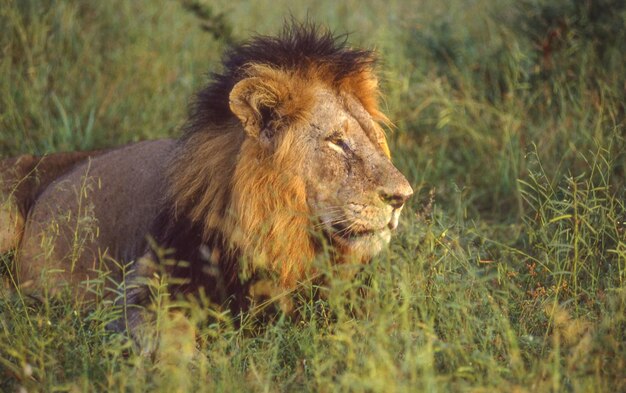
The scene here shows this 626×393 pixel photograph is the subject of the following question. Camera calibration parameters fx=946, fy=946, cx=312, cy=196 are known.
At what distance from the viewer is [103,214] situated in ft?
16.8

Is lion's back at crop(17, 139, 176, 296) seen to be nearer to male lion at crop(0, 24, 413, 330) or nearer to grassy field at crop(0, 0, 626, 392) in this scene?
grassy field at crop(0, 0, 626, 392)

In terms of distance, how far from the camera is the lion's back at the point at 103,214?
4910mm

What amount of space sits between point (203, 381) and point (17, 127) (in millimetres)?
3960

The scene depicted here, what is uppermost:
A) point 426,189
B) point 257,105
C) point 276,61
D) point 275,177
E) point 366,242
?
point 276,61

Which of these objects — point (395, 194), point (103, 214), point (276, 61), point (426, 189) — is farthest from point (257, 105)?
point (426, 189)

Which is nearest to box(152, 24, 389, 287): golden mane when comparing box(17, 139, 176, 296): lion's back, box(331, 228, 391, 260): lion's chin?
box(331, 228, 391, 260): lion's chin

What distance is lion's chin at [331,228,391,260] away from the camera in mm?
3982

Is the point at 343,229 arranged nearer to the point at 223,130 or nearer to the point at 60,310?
the point at 223,130

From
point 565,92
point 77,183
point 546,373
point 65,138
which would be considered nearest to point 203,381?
point 546,373

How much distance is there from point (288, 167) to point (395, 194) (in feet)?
1.58

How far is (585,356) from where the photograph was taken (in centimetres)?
332

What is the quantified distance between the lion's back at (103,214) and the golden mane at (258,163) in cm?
50

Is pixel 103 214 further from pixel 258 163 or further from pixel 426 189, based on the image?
pixel 426 189

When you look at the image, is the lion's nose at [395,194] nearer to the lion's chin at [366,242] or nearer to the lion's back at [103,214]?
the lion's chin at [366,242]
